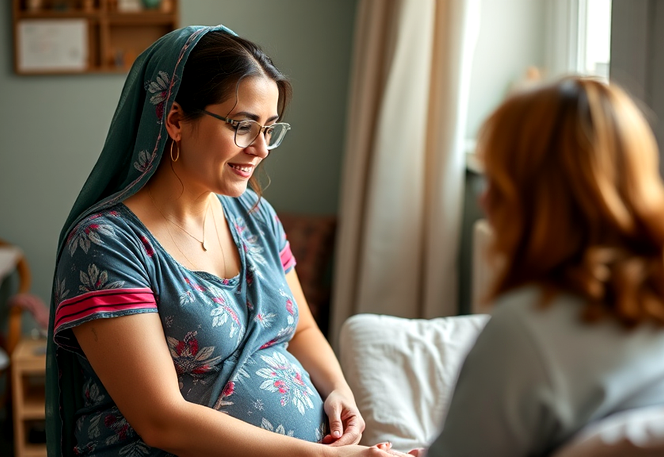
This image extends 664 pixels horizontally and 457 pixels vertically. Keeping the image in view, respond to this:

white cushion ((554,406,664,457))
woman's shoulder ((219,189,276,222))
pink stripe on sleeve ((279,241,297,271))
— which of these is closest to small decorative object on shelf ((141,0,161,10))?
woman's shoulder ((219,189,276,222))

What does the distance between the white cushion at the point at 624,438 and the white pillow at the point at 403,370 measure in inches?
31.1

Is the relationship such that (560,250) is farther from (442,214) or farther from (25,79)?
(25,79)

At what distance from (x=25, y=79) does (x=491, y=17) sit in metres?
2.19

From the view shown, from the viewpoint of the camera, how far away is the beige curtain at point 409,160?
277 cm

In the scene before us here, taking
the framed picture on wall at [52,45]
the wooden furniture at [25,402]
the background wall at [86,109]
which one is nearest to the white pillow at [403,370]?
the wooden furniture at [25,402]

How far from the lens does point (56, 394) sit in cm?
156

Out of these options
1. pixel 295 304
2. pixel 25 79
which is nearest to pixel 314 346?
pixel 295 304

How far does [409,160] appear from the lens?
114 inches

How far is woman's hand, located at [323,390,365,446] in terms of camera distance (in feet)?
5.19

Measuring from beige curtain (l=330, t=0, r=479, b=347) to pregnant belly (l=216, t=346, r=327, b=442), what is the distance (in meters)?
1.31

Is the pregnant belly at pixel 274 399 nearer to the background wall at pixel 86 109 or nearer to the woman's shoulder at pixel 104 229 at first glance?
the woman's shoulder at pixel 104 229

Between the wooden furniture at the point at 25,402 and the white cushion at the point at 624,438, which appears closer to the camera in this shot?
the white cushion at the point at 624,438

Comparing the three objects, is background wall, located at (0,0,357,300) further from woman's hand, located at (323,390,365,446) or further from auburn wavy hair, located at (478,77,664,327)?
auburn wavy hair, located at (478,77,664,327)

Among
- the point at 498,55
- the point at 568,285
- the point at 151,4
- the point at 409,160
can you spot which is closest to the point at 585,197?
the point at 568,285
